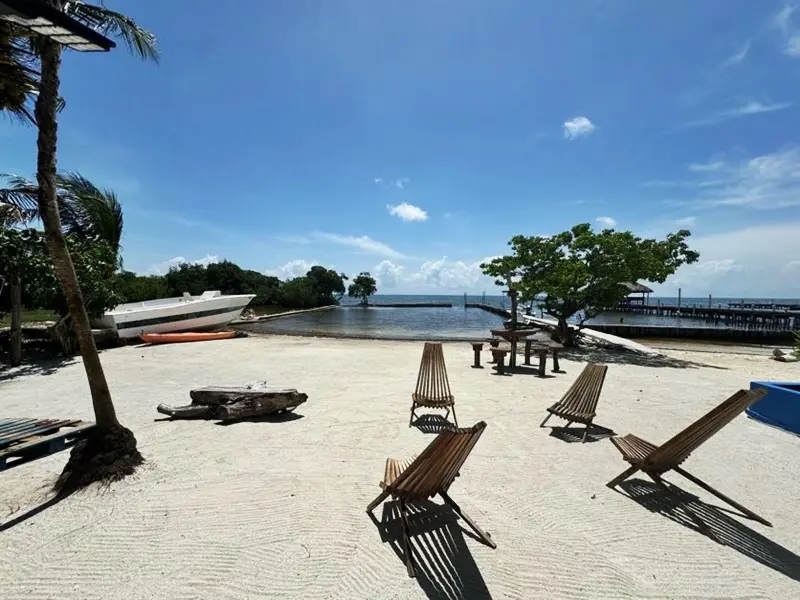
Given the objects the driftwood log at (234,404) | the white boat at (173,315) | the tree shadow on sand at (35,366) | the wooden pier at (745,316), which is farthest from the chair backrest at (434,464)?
the wooden pier at (745,316)

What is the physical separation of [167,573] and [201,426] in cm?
370

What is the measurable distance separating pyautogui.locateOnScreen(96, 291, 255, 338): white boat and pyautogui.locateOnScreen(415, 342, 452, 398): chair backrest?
559 inches

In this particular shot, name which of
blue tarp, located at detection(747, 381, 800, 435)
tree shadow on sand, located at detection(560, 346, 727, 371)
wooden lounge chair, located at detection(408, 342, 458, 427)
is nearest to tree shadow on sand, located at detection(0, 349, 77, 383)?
A: wooden lounge chair, located at detection(408, 342, 458, 427)

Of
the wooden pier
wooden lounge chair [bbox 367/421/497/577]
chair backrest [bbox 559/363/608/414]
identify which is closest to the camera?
wooden lounge chair [bbox 367/421/497/577]

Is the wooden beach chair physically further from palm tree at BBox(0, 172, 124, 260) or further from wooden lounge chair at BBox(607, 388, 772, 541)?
palm tree at BBox(0, 172, 124, 260)

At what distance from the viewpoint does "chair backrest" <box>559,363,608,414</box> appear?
635 cm

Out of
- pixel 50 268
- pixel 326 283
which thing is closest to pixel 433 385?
pixel 50 268

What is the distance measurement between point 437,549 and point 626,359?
1397 centimetres

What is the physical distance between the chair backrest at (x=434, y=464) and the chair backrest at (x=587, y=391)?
154 inches

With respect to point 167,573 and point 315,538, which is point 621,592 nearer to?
point 315,538

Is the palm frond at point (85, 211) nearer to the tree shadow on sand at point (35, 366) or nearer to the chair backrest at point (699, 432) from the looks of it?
the tree shadow on sand at point (35, 366)

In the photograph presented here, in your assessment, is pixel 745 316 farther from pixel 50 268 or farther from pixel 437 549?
pixel 50 268

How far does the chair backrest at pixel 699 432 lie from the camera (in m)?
3.91

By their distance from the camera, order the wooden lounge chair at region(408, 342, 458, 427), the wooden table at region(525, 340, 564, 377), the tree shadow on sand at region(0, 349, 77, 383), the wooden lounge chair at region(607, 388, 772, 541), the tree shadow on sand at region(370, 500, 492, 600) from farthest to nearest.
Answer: the wooden table at region(525, 340, 564, 377) → the tree shadow on sand at region(0, 349, 77, 383) → the wooden lounge chair at region(408, 342, 458, 427) → the wooden lounge chair at region(607, 388, 772, 541) → the tree shadow on sand at region(370, 500, 492, 600)
